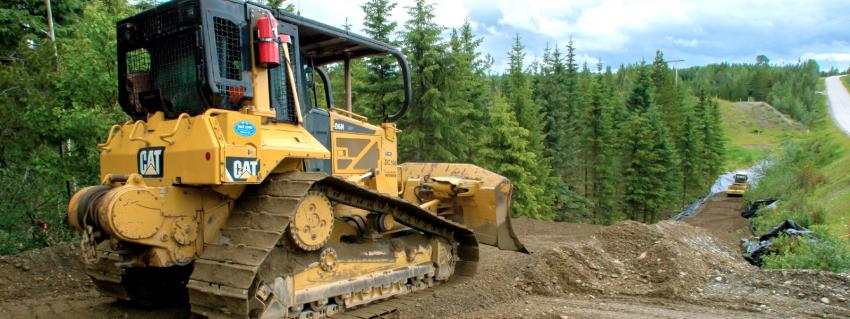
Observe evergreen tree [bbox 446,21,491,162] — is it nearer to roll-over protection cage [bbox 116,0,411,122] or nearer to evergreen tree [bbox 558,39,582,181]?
evergreen tree [bbox 558,39,582,181]

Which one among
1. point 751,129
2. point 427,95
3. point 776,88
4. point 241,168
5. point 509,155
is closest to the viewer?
point 241,168

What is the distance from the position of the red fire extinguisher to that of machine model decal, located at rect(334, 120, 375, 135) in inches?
53.4

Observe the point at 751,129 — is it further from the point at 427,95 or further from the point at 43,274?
the point at 43,274

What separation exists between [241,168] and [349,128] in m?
2.03

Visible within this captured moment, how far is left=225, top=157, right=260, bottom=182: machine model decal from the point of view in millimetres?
4519

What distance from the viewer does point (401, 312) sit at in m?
5.96

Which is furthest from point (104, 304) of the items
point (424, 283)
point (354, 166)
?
point (424, 283)

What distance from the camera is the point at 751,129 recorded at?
8225cm

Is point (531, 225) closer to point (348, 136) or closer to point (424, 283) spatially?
point (424, 283)

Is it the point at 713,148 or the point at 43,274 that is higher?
the point at 713,148

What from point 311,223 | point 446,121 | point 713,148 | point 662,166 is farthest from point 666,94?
point 311,223

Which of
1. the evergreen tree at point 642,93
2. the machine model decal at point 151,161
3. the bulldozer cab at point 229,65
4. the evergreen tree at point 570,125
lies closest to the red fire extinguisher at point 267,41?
the bulldozer cab at point 229,65

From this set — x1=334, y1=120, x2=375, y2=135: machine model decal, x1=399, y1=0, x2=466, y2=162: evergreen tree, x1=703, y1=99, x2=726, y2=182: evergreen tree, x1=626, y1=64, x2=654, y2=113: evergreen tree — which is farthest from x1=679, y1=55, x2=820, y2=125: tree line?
x1=334, y1=120, x2=375, y2=135: machine model decal

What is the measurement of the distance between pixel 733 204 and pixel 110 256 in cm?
3155
